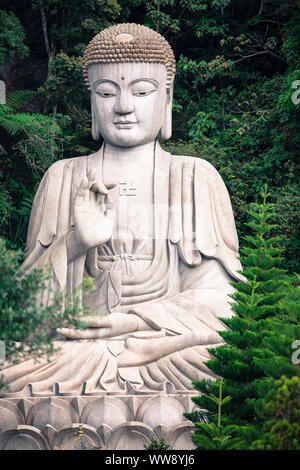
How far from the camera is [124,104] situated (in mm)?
9383

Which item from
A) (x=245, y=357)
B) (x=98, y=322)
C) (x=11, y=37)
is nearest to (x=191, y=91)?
(x=11, y=37)

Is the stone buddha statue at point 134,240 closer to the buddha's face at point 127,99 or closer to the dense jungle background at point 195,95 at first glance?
the buddha's face at point 127,99

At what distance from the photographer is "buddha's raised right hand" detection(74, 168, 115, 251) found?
8719 millimetres

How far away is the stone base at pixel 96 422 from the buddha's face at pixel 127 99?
2551mm

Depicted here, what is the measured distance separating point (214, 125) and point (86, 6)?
76.9 inches

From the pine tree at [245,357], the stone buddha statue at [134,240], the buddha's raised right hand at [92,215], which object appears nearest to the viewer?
the pine tree at [245,357]

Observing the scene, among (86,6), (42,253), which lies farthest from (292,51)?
(42,253)

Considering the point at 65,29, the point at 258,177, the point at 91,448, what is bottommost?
the point at 91,448

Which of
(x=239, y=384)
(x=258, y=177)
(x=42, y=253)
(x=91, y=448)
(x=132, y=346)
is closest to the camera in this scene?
(x=239, y=384)

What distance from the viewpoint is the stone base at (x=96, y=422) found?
7.85 m

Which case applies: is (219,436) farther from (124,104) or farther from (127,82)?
(127,82)

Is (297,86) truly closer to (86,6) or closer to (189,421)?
(86,6)

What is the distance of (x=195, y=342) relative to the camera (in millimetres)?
8547

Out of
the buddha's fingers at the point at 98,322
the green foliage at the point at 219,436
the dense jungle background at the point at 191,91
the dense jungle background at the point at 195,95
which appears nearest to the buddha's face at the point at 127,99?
the dense jungle background at the point at 195,95
